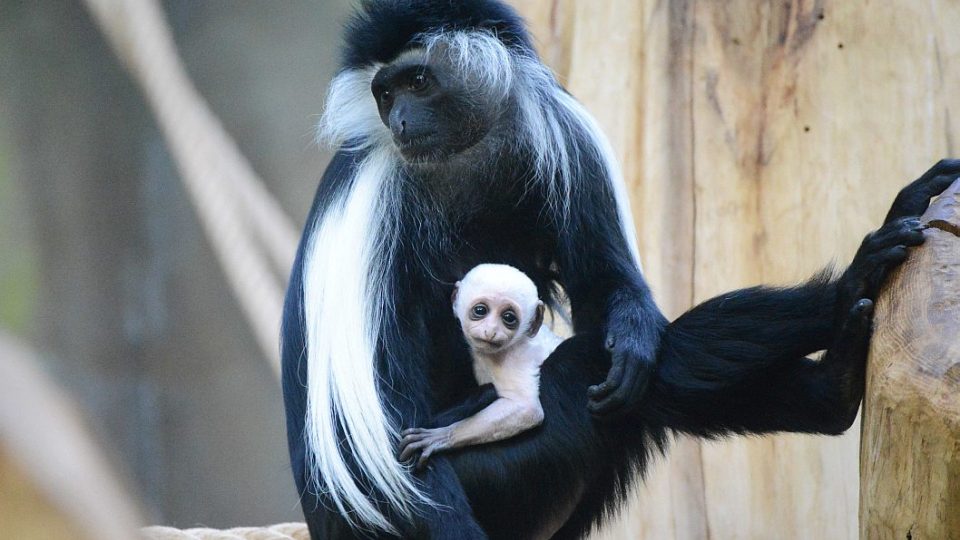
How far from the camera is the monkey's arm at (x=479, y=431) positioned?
7.07ft

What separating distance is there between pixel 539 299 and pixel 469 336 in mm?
233

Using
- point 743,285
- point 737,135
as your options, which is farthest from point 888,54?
point 743,285

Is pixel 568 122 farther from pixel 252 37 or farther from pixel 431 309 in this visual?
pixel 252 37

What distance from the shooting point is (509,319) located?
7.48 feet

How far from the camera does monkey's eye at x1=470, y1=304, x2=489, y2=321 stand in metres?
2.25

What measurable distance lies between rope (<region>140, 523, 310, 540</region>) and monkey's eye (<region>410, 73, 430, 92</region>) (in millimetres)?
1249

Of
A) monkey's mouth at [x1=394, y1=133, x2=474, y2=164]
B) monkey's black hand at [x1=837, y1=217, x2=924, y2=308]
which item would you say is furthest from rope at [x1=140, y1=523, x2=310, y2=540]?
monkey's black hand at [x1=837, y1=217, x2=924, y2=308]

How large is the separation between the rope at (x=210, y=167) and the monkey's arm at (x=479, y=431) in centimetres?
196

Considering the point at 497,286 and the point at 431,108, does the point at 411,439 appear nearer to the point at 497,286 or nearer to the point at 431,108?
the point at 497,286

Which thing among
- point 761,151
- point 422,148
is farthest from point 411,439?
point 761,151

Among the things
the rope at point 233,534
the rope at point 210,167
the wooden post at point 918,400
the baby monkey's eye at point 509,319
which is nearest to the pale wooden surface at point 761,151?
the rope at point 233,534

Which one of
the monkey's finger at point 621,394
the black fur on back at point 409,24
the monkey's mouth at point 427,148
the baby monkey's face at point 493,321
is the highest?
the black fur on back at point 409,24

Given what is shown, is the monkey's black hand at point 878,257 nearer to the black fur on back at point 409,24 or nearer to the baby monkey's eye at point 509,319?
the baby monkey's eye at point 509,319

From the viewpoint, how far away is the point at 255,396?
173 inches
